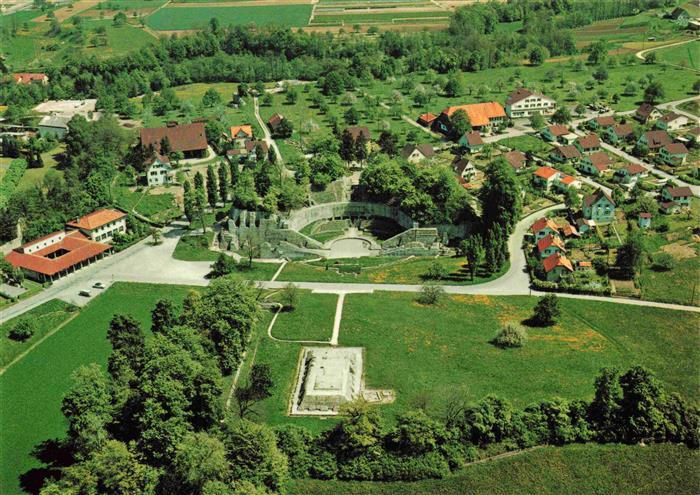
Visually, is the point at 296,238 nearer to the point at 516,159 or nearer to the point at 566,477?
the point at 516,159

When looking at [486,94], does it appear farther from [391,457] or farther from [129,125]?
[391,457]

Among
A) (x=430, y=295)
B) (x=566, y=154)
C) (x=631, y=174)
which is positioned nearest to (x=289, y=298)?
(x=430, y=295)

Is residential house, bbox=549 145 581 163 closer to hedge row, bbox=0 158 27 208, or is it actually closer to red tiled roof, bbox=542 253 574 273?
red tiled roof, bbox=542 253 574 273

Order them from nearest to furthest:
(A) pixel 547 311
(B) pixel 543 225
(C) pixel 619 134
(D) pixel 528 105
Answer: (A) pixel 547 311 < (B) pixel 543 225 < (C) pixel 619 134 < (D) pixel 528 105

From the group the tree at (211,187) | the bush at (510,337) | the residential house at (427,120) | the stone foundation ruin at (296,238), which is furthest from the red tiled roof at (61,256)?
the residential house at (427,120)

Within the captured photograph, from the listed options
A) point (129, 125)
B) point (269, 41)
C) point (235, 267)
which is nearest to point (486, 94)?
point (269, 41)
